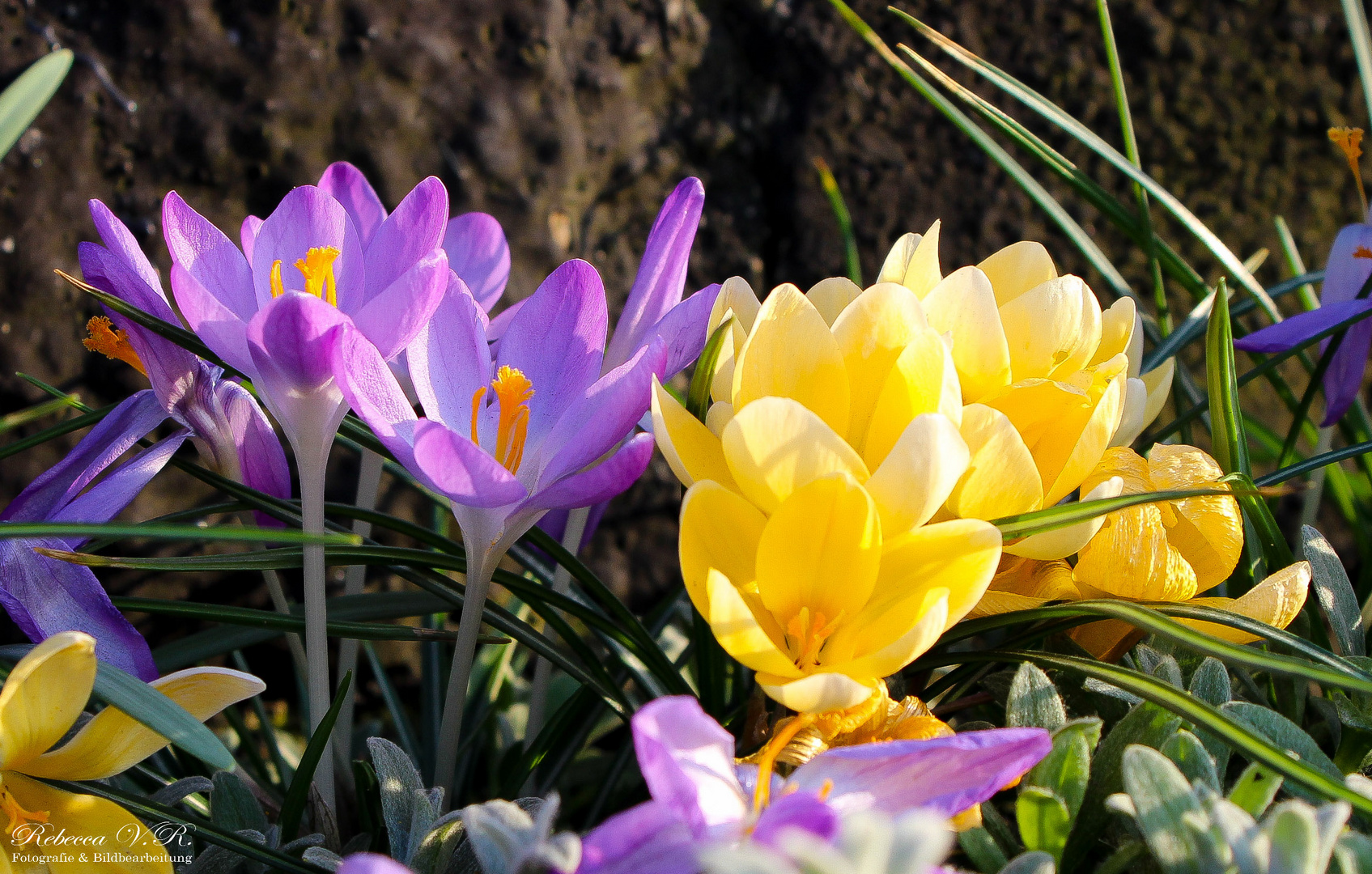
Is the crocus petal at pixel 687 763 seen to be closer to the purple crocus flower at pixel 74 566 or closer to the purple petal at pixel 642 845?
the purple petal at pixel 642 845

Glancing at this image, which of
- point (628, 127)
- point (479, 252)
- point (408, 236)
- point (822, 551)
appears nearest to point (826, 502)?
point (822, 551)

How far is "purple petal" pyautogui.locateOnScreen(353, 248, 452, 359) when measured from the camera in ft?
1.23

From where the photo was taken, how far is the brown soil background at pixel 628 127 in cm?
80

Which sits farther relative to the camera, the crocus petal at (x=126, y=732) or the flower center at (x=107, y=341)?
the flower center at (x=107, y=341)

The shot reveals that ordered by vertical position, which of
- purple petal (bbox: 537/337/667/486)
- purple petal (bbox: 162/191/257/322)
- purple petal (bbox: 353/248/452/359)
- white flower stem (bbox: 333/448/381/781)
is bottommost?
white flower stem (bbox: 333/448/381/781)

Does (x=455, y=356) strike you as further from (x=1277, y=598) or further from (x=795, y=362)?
(x=1277, y=598)

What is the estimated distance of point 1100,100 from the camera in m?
1.02

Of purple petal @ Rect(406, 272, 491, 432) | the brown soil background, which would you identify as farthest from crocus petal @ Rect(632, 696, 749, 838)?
the brown soil background

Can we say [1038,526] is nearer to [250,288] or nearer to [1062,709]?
[1062,709]

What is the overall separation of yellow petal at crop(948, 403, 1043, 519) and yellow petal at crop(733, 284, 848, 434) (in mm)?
56

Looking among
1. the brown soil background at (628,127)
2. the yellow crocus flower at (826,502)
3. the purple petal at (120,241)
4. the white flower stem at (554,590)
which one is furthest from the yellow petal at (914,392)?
the brown soil background at (628,127)

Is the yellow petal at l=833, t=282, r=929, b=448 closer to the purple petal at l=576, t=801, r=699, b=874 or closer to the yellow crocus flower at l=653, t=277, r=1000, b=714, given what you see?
the yellow crocus flower at l=653, t=277, r=1000, b=714

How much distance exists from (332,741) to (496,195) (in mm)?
564

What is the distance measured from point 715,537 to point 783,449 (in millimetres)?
45
